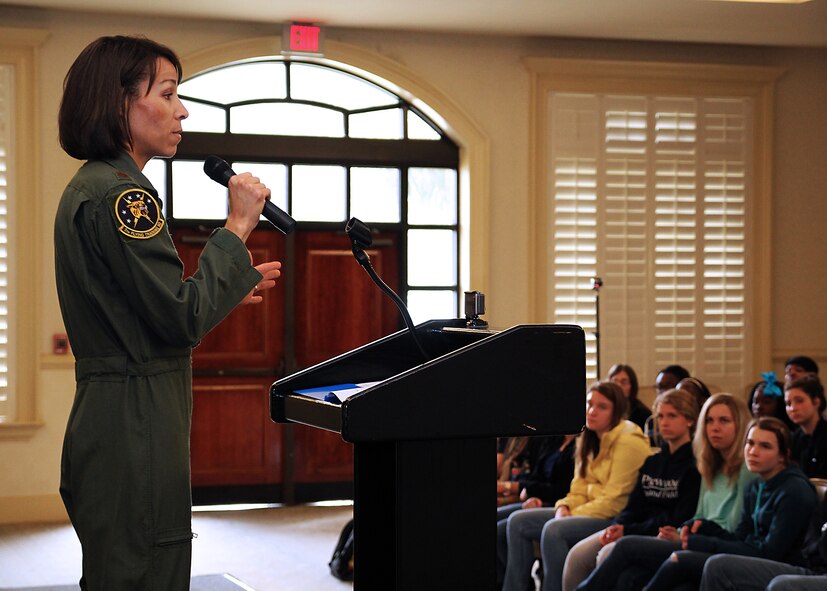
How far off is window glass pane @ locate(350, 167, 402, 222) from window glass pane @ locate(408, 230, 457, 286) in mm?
239

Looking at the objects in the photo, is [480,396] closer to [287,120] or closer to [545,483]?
[545,483]

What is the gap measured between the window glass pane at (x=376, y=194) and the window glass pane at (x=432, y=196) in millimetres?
123

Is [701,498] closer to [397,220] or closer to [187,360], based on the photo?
[187,360]

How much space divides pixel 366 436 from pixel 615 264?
6.79 meters

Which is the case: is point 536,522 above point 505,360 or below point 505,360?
below

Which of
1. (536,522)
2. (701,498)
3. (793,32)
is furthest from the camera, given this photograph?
(793,32)

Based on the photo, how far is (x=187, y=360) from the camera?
5.73ft

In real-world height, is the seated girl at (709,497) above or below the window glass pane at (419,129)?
below

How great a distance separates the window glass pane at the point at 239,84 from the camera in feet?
25.4

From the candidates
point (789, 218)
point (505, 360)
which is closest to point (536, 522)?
point (505, 360)

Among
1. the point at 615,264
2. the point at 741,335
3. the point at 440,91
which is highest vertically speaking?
the point at 440,91

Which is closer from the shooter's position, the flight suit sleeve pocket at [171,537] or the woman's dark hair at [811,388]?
the flight suit sleeve pocket at [171,537]

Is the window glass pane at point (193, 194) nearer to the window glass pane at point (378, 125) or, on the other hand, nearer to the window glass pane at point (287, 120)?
the window glass pane at point (287, 120)

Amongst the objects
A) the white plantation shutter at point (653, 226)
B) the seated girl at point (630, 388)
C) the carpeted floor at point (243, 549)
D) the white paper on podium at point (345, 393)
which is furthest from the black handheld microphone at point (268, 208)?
the white plantation shutter at point (653, 226)
